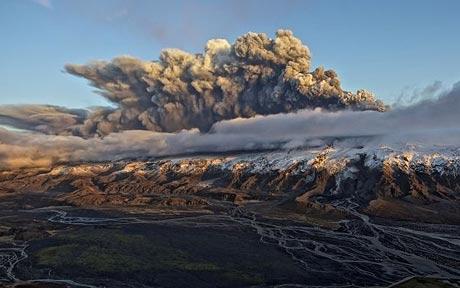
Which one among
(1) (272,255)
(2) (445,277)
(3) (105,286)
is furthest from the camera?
(1) (272,255)

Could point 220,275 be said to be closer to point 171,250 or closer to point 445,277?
point 171,250

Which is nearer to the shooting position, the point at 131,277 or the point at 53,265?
the point at 131,277

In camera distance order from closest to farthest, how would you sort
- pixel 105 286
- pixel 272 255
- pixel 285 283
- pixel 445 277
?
pixel 105 286 → pixel 285 283 → pixel 445 277 → pixel 272 255

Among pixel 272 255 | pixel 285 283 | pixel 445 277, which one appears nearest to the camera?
pixel 285 283

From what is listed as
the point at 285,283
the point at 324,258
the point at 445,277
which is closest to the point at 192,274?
the point at 285,283

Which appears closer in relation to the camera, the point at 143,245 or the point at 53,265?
the point at 53,265

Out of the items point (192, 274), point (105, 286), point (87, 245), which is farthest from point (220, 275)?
point (87, 245)

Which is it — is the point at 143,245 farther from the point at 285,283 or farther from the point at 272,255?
the point at 285,283

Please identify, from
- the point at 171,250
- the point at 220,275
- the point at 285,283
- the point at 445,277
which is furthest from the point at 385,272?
the point at 171,250
